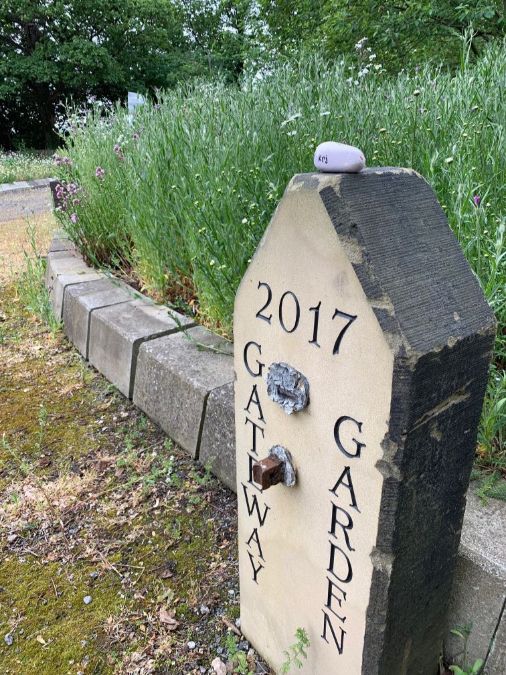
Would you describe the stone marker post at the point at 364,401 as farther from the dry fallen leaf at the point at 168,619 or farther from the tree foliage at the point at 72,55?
the tree foliage at the point at 72,55

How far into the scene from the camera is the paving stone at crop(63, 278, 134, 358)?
3.21m

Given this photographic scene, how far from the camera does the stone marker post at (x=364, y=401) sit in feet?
2.79

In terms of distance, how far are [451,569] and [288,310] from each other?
698 millimetres

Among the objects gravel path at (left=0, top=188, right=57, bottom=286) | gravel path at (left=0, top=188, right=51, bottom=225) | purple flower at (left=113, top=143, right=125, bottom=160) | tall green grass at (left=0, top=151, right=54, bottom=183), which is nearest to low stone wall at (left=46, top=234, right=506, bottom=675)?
purple flower at (left=113, top=143, right=125, bottom=160)

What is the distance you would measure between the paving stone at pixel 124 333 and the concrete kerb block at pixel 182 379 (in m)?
0.08

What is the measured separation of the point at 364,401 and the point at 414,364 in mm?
132

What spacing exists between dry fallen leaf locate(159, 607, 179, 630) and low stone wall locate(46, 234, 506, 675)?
56 centimetres

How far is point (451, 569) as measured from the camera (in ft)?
3.79

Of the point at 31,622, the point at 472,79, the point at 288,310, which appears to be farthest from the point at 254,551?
the point at 472,79

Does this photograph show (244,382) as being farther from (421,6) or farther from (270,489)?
(421,6)

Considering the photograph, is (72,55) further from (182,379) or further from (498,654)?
(498,654)

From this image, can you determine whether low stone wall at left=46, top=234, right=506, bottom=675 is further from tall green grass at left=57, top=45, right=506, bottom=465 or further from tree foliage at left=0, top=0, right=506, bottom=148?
tree foliage at left=0, top=0, right=506, bottom=148

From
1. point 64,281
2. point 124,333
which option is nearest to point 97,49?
point 64,281

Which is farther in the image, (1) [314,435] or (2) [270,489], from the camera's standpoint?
(2) [270,489]
